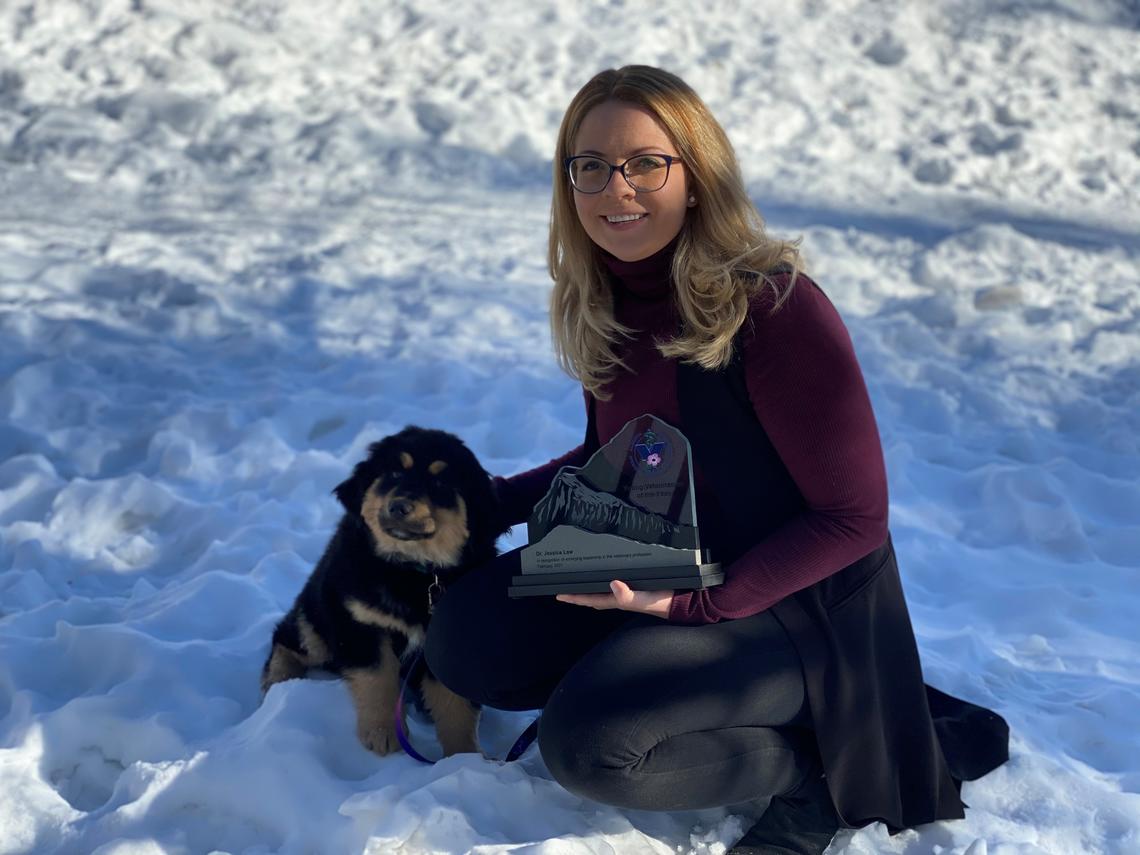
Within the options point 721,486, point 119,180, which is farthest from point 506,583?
point 119,180

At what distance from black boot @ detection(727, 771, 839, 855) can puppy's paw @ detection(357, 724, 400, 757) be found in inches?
30.0

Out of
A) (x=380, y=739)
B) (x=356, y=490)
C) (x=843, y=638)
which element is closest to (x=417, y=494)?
(x=356, y=490)

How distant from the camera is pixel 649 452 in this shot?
2039 millimetres

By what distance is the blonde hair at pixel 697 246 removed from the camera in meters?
1.92

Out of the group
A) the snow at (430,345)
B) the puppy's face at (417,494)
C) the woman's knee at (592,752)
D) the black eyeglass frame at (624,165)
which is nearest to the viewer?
the woman's knee at (592,752)

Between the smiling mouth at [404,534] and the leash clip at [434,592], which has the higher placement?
the smiling mouth at [404,534]

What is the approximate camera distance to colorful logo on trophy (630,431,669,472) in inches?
79.5

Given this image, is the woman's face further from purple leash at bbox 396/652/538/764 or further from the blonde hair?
purple leash at bbox 396/652/538/764

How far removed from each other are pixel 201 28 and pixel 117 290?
129 inches

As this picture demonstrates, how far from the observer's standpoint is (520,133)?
6973 millimetres

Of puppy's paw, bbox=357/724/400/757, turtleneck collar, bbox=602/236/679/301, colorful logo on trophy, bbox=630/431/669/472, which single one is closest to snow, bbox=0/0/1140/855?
puppy's paw, bbox=357/724/400/757

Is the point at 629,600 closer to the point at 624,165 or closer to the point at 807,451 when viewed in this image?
the point at 807,451

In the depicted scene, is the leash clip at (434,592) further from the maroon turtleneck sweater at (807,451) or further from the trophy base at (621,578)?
the maroon turtleneck sweater at (807,451)

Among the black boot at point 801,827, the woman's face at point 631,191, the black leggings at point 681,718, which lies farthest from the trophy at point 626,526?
the black boot at point 801,827
